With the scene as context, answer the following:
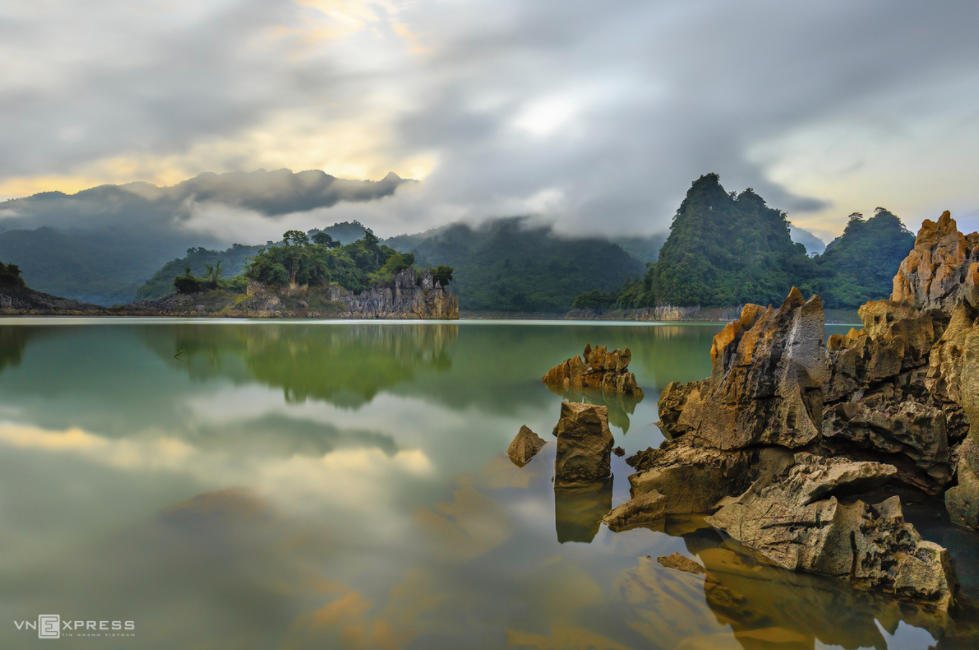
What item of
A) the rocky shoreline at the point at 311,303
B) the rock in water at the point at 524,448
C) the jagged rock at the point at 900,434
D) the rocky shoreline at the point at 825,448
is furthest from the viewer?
the rocky shoreline at the point at 311,303

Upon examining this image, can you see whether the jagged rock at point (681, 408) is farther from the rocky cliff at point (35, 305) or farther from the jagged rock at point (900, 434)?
the rocky cliff at point (35, 305)

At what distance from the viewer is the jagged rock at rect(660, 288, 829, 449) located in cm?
660

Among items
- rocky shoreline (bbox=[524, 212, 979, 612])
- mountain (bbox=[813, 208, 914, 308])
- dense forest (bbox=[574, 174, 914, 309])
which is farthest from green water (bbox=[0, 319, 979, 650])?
mountain (bbox=[813, 208, 914, 308])

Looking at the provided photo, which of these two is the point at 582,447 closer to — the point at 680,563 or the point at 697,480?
the point at 697,480

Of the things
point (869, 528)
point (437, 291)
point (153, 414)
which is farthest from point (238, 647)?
point (437, 291)

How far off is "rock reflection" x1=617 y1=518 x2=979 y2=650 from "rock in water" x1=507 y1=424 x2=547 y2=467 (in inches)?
155

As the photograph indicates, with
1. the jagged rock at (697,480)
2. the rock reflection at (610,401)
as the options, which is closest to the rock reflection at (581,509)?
the jagged rock at (697,480)

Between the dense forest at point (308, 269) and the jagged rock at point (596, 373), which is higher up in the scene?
the dense forest at point (308, 269)

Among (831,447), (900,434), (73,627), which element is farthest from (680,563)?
(73,627)

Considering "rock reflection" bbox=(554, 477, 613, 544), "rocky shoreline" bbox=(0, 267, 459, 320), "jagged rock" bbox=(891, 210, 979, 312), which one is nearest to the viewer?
"rock reflection" bbox=(554, 477, 613, 544)

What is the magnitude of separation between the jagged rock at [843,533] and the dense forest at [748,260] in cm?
14823

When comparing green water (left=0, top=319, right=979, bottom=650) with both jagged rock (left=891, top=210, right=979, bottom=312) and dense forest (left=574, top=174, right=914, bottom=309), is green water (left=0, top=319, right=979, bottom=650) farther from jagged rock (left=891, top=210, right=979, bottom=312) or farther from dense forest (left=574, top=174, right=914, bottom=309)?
dense forest (left=574, top=174, right=914, bottom=309)

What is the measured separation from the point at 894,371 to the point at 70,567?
1342 centimetres

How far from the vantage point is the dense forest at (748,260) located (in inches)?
5468
